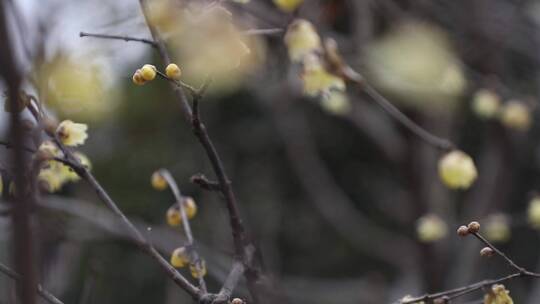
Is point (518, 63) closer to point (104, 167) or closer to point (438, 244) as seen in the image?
point (438, 244)

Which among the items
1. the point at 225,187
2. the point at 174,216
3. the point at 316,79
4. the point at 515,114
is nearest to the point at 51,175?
the point at 174,216

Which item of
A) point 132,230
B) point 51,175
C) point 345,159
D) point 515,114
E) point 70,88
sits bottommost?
point 132,230

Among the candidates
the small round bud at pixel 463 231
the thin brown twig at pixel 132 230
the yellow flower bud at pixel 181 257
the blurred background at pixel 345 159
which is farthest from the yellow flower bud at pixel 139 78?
the blurred background at pixel 345 159

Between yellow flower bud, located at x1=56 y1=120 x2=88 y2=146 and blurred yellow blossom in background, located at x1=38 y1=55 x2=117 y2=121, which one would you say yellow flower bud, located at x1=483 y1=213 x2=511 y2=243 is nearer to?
blurred yellow blossom in background, located at x1=38 y1=55 x2=117 y2=121

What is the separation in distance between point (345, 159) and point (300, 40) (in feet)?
8.68

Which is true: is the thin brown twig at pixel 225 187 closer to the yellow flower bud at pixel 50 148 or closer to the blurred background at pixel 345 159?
the yellow flower bud at pixel 50 148

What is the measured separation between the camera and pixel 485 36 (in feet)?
10.2

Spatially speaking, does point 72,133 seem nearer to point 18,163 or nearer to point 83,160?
point 83,160

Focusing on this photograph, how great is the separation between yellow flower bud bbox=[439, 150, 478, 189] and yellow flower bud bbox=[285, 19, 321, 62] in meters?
0.38

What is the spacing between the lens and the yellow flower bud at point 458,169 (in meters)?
1.72

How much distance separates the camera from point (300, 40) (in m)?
1.63

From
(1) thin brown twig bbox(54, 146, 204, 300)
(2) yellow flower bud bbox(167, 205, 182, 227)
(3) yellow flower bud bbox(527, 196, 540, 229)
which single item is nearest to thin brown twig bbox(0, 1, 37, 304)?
(1) thin brown twig bbox(54, 146, 204, 300)

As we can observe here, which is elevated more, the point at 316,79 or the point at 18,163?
the point at 316,79

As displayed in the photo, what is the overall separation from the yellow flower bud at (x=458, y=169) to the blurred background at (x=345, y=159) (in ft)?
2.21
